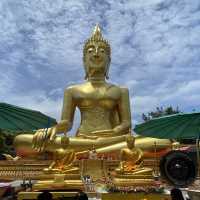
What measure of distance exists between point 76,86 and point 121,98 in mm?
1562

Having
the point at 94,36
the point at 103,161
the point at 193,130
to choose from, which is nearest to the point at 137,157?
the point at 103,161

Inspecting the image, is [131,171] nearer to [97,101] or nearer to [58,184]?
[58,184]

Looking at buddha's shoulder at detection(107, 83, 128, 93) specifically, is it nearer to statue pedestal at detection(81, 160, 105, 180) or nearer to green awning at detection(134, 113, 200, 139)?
statue pedestal at detection(81, 160, 105, 180)

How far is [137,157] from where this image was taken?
9.87 meters

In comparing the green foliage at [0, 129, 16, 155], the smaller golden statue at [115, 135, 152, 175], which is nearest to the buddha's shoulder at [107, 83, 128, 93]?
the smaller golden statue at [115, 135, 152, 175]

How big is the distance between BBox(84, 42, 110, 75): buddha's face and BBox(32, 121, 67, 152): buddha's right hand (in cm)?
232

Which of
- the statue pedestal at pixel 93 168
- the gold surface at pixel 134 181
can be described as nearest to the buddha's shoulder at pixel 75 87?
the statue pedestal at pixel 93 168

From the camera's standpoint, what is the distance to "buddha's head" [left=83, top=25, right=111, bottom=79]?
1363 centimetres

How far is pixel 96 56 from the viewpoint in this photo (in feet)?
44.5

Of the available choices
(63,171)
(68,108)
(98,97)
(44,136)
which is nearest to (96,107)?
(98,97)

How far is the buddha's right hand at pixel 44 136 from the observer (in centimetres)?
1261

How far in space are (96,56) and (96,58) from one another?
0.23 ft

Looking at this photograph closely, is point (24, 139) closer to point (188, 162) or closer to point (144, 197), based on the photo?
point (188, 162)

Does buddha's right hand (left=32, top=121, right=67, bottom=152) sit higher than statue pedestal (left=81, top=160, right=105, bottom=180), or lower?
higher
